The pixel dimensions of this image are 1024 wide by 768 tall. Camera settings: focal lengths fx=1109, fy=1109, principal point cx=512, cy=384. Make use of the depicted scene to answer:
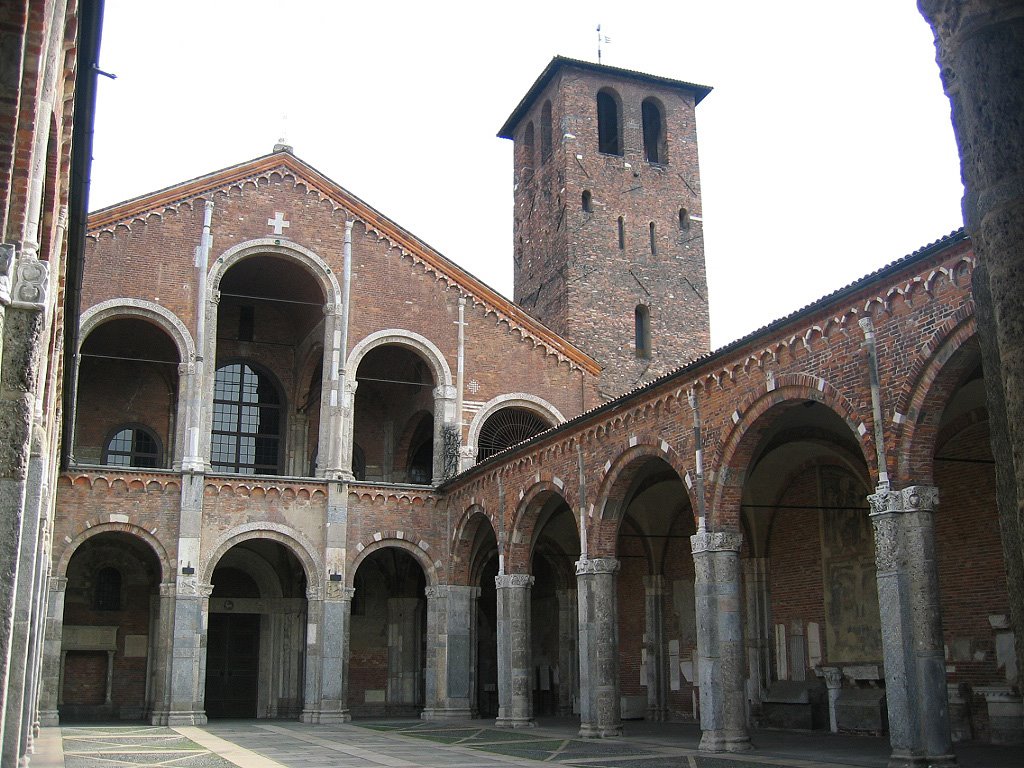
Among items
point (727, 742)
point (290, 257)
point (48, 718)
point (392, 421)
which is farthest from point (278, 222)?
point (727, 742)

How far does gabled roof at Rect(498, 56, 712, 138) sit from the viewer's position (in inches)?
1346

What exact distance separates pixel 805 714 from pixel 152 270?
651 inches

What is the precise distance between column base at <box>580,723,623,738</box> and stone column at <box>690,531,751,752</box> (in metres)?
2.98

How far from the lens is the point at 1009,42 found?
3.04 m

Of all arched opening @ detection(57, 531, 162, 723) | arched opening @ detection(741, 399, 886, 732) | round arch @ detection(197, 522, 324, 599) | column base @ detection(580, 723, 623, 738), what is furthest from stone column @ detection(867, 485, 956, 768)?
arched opening @ detection(57, 531, 162, 723)

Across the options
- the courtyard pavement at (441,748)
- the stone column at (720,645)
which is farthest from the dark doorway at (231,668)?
the stone column at (720,645)

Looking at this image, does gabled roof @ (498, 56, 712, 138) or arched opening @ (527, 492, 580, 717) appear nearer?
arched opening @ (527, 492, 580, 717)

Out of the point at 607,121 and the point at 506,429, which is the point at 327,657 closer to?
the point at 506,429

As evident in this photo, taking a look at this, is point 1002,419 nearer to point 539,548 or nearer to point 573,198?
point 539,548

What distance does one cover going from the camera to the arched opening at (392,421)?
28.9m

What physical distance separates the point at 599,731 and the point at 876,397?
840 centimetres

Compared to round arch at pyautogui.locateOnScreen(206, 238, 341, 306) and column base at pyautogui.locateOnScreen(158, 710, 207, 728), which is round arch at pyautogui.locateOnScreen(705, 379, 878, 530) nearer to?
column base at pyautogui.locateOnScreen(158, 710, 207, 728)

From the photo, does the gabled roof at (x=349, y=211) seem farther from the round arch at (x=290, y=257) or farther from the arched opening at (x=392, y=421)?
the arched opening at (x=392, y=421)

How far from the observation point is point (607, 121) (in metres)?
35.7
